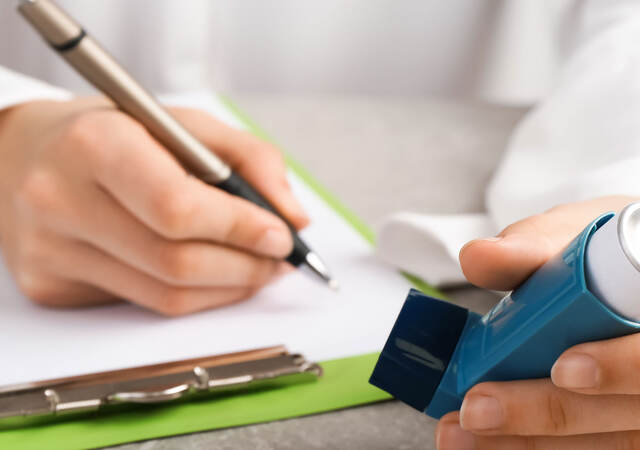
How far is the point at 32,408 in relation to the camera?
287 mm

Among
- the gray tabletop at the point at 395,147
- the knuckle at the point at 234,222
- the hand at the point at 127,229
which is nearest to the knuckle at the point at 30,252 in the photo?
the hand at the point at 127,229

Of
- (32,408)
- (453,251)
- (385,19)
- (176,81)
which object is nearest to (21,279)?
(32,408)

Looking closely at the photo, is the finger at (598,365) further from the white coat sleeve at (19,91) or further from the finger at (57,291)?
the white coat sleeve at (19,91)

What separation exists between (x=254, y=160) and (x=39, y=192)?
0.42 ft

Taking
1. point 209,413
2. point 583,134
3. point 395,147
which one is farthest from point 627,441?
point 395,147

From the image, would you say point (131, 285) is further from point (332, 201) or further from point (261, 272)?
point (332, 201)

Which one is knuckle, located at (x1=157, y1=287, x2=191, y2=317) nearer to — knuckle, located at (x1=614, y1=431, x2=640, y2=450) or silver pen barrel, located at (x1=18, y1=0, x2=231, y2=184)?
silver pen barrel, located at (x1=18, y1=0, x2=231, y2=184)

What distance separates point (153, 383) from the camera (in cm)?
30

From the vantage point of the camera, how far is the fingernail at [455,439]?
258 mm

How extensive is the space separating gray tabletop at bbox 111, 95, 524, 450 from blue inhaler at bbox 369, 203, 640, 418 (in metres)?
0.06

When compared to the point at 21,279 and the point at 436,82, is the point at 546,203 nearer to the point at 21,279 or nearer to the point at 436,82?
the point at 21,279

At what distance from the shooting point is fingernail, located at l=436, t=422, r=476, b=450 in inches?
10.1

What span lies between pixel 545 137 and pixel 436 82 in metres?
0.65

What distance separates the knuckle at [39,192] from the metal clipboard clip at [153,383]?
0.12 meters
